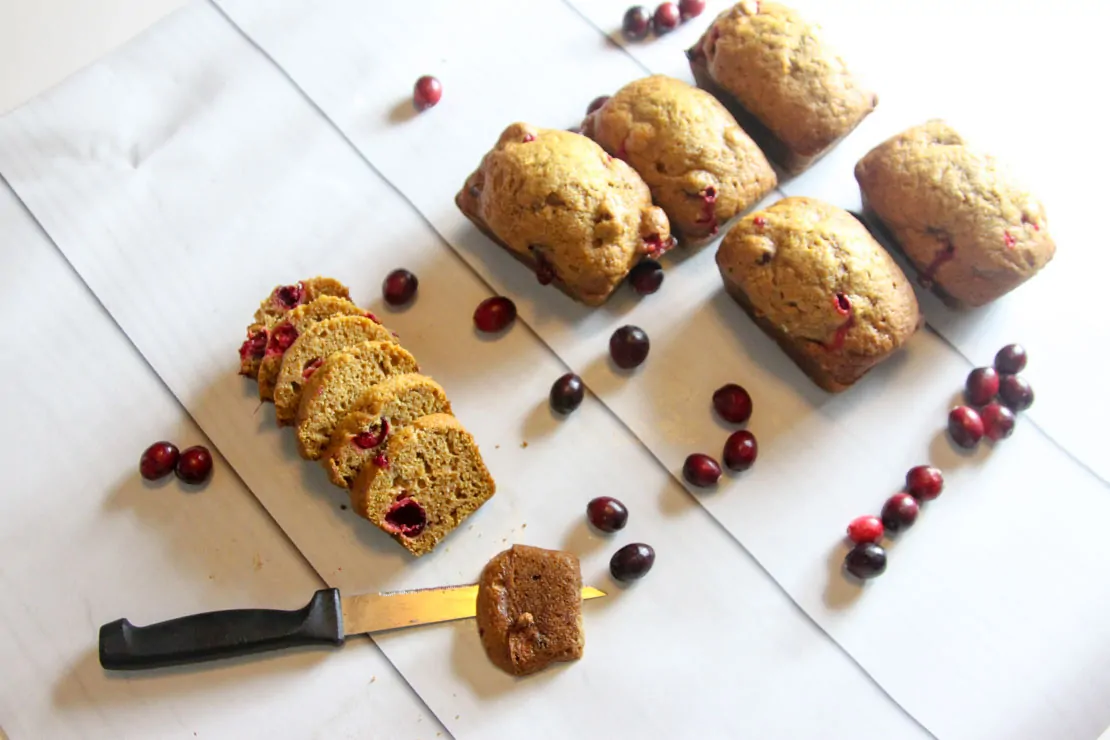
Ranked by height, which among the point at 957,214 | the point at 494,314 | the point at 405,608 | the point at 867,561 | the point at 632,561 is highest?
the point at 494,314

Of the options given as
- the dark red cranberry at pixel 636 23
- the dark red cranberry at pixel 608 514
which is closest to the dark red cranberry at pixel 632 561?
the dark red cranberry at pixel 608 514

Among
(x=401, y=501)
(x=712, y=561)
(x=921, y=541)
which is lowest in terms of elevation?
(x=921, y=541)

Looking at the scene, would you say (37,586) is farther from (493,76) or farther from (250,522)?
(493,76)

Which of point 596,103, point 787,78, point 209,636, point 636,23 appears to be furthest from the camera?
point 636,23

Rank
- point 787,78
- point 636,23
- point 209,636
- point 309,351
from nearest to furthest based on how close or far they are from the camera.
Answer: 1. point 209,636
2. point 309,351
3. point 787,78
4. point 636,23

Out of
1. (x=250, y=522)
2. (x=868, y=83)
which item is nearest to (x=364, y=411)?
(x=250, y=522)

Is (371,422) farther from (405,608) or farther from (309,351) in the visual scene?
(405,608)

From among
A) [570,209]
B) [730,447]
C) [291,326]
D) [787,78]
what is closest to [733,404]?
[730,447]

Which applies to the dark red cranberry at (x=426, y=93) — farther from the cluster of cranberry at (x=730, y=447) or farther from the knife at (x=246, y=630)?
the knife at (x=246, y=630)
